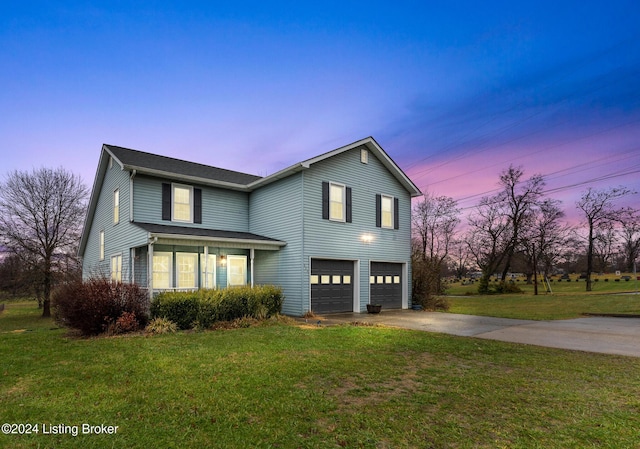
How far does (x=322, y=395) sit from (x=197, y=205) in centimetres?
1278

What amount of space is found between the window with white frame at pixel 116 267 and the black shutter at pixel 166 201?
283 cm

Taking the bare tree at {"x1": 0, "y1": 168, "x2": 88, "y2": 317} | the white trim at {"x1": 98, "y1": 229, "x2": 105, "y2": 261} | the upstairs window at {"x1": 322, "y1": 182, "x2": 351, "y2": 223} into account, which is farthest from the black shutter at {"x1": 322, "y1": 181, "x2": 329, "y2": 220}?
the bare tree at {"x1": 0, "y1": 168, "x2": 88, "y2": 317}

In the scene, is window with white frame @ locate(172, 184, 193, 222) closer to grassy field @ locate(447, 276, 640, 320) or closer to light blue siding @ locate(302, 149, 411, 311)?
light blue siding @ locate(302, 149, 411, 311)

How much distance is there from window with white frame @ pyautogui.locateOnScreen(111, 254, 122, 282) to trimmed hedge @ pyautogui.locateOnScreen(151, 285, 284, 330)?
5563mm

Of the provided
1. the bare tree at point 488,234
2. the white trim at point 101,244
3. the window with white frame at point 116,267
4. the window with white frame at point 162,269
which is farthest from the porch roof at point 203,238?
the bare tree at point 488,234

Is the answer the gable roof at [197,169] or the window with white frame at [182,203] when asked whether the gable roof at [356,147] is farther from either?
the window with white frame at [182,203]

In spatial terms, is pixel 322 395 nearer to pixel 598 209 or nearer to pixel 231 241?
pixel 231 241

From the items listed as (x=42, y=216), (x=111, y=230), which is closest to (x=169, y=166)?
(x=111, y=230)

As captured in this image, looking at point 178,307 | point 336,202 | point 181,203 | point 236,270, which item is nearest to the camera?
point 178,307

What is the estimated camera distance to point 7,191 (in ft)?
79.6

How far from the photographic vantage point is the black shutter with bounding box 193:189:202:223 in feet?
52.5

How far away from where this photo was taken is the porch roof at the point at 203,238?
41.9 feet

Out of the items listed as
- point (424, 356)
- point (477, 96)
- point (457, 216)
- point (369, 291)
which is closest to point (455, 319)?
point (369, 291)

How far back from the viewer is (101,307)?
10.5 meters
